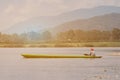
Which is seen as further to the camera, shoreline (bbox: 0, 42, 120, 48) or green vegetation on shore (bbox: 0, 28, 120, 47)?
green vegetation on shore (bbox: 0, 28, 120, 47)

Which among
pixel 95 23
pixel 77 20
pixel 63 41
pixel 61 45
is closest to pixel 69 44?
pixel 61 45

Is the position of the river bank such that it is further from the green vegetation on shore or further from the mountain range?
the mountain range

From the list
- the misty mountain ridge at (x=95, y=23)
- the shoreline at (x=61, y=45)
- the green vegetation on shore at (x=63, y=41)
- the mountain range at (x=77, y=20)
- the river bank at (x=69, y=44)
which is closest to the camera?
the river bank at (x=69, y=44)

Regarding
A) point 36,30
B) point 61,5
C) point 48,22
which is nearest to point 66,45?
point 61,5

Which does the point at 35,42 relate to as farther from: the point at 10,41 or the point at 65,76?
the point at 65,76

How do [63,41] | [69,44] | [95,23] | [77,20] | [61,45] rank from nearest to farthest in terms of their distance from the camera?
[61,45] → [69,44] → [63,41] → [95,23] → [77,20]

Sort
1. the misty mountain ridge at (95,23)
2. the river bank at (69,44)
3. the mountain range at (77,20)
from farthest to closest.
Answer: the misty mountain ridge at (95,23), the mountain range at (77,20), the river bank at (69,44)

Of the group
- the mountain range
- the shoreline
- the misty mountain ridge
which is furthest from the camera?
the misty mountain ridge

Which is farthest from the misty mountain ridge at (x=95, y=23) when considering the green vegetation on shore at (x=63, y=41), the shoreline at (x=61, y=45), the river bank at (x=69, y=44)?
the shoreline at (x=61, y=45)

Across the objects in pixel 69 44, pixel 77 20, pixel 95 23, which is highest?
pixel 77 20

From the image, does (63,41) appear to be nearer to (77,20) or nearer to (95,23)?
(95,23)

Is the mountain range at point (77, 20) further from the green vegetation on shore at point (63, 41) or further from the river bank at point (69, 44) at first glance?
the river bank at point (69, 44)

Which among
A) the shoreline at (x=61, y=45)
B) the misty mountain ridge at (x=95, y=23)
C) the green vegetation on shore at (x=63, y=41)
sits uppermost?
the misty mountain ridge at (x=95, y=23)

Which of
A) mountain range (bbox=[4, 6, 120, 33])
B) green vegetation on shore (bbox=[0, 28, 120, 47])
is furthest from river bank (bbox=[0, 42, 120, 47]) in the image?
mountain range (bbox=[4, 6, 120, 33])
